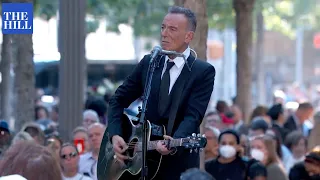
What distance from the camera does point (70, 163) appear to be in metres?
10.7

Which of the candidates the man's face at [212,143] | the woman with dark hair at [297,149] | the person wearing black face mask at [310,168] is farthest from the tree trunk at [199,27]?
the woman with dark hair at [297,149]

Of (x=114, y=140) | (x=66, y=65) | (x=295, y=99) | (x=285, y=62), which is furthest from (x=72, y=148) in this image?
(x=285, y=62)

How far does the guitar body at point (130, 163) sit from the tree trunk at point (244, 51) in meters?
12.3

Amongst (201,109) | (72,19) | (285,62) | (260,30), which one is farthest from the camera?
(285,62)

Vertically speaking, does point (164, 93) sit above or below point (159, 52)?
below

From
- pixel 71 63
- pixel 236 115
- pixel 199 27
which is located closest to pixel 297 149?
pixel 71 63

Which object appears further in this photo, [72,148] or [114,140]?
[72,148]

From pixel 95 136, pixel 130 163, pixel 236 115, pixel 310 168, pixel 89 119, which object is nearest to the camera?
pixel 130 163

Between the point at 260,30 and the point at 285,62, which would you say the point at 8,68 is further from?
the point at 285,62

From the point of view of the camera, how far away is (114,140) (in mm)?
6926

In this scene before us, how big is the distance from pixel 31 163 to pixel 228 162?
583 centimetres

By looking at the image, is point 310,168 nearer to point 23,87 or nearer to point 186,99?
point 186,99

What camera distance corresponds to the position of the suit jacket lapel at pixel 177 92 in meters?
6.72

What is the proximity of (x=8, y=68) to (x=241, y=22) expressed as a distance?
4.93 metres
